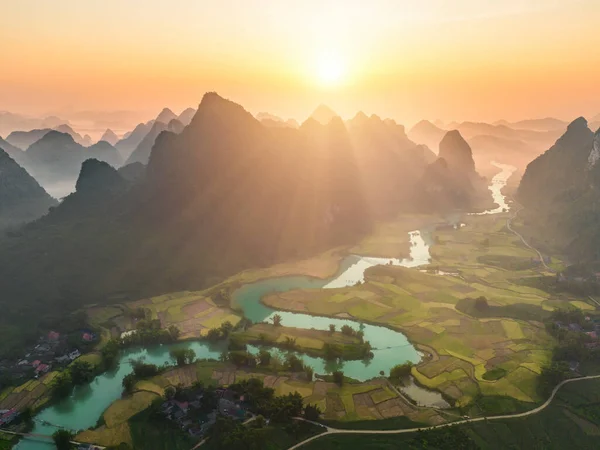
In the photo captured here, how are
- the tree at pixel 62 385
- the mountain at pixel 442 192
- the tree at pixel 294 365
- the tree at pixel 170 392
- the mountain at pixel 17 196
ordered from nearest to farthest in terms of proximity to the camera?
the tree at pixel 170 392 < the tree at pixel 62 385 < the tree at pixel 294 365 < the mountain at pixel 17 196 < the mountain at pixel 442 192

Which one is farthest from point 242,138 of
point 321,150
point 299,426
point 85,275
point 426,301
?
point 299,426

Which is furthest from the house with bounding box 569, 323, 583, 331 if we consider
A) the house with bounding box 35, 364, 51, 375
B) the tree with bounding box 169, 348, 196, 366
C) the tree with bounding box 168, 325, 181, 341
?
the house with bounding box 35, 364, 51, 375

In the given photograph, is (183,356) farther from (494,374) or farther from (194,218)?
(194,218)

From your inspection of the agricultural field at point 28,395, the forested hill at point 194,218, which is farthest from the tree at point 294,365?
the forested hill at point 194,218

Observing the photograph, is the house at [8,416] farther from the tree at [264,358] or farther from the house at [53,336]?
the tree at [264,358]

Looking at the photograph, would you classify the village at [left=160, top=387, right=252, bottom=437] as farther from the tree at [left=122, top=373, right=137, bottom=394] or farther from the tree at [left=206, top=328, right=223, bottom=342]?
the tree at [left=206, top=328, right=223, bottom=342]

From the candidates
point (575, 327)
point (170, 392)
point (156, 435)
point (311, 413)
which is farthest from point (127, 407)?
point (575, 327)
